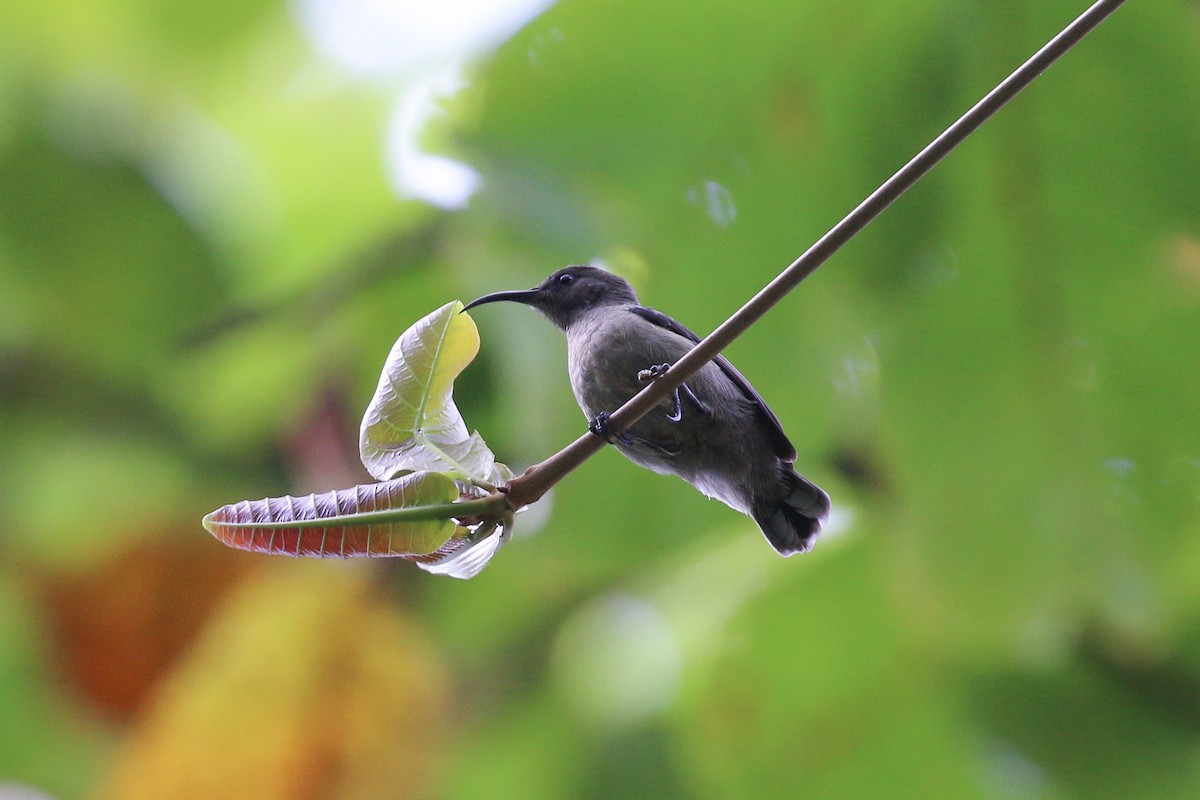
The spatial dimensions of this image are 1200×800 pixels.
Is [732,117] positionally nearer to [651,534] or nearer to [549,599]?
[651,534]

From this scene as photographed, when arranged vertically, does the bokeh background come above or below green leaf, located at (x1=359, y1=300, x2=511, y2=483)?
below

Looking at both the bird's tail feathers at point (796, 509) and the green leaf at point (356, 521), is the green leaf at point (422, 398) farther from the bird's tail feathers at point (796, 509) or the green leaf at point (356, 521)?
the bird's tail feathers at point (796, 509)

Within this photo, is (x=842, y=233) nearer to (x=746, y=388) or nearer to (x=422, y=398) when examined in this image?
(x=422, y=398)

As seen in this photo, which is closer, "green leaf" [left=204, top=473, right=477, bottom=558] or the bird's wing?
"green leaf" [left=204, top=473, right=477, bottom=558]

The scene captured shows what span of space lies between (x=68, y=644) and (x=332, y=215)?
0.76m

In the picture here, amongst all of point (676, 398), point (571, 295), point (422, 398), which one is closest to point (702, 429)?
point (676, 398)

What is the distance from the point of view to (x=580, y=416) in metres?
1.27

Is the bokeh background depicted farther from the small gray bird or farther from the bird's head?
the small gray bird

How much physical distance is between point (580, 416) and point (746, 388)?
36cm

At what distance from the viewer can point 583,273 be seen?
110 cm

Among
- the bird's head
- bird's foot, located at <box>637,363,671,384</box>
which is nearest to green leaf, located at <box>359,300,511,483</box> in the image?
bird's foot, located at <box>637,363,671,384</box>

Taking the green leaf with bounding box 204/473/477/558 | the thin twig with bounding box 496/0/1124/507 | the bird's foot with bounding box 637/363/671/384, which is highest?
the thin twig with bounding box 496/0/1124/507

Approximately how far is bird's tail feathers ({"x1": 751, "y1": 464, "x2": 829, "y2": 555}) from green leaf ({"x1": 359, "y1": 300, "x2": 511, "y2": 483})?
0.34m

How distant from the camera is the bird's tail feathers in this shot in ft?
2.82
